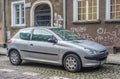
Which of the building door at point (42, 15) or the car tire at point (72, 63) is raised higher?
the building door at point (42, 15)

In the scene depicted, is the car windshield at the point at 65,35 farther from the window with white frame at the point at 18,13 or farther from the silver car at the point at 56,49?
the window with white frame at the point at 18,13

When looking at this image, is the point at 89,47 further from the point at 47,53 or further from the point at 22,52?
the point at 22,52

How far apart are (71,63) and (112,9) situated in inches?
256

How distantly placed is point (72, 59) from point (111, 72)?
150 centimetres

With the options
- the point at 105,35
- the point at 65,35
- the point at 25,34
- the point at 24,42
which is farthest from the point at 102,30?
the point at 24,42

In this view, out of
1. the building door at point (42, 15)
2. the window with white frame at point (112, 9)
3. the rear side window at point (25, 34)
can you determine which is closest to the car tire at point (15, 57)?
the rear side window at point (25, 34)

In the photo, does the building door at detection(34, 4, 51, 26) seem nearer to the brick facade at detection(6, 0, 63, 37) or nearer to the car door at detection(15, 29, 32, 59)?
the brick facade at detection(6, 0, 63, 37)

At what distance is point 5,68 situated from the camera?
11.5 meters

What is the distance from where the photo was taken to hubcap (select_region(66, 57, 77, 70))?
1026 centimetres

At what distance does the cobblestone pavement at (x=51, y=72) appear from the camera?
9.53m

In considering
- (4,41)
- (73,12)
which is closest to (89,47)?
(73,12)

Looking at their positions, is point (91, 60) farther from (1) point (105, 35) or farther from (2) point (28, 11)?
(2) point (28, 11)

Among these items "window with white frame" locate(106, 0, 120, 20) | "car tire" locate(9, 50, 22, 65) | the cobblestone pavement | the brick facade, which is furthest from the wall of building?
"car tire" locate(9, 50, 22, 65)

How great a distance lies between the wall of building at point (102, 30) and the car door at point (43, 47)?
5333 mm
